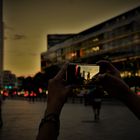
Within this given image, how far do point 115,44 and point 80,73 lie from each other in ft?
394

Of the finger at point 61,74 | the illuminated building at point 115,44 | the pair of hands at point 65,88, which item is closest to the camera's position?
the pair of hands at point 65,88

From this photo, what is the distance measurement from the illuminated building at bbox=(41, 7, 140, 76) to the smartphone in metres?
89.4

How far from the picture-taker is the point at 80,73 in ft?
8.89

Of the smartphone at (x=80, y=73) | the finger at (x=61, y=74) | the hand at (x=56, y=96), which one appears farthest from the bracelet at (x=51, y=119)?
the smartphone at (x=80, y=73)

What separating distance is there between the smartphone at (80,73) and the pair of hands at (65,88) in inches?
8.8

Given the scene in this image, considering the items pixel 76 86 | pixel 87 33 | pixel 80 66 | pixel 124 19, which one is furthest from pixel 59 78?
pixel 87 33

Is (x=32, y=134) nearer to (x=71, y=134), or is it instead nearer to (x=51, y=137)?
(x=71, y=134)

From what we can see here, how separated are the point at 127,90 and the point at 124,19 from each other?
114874 mm

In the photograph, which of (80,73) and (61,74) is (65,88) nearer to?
(61,74)

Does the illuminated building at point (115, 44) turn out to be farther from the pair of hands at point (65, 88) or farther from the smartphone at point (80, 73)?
the pair of hands at point (65, 88)

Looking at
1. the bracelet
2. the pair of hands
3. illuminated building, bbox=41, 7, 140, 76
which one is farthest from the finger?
illuminated building, bbox=41, 7, 140, 76

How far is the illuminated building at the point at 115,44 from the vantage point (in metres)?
107

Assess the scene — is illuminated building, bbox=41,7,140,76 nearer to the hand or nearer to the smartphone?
the smartphone

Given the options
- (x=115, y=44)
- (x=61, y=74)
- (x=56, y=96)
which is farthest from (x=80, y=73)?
(x=115, y=44)
